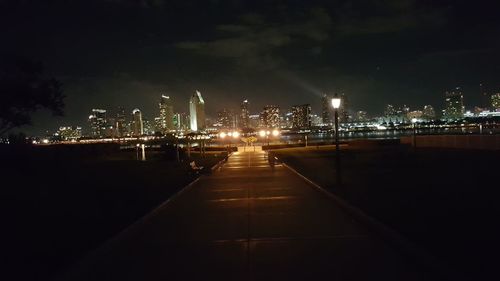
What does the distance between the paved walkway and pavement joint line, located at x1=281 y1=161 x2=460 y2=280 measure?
0.68 ft

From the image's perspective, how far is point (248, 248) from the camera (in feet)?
34.5

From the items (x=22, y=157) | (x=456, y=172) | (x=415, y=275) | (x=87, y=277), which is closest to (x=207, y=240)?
(x=87, y=277)

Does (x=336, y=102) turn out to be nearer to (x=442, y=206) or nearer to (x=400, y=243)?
(x=442, y=206)

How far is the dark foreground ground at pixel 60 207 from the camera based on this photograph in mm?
10000

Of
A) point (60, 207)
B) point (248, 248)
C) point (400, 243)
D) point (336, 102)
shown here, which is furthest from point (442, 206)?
point (60, 207)

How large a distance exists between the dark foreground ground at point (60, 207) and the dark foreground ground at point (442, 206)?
604 cm

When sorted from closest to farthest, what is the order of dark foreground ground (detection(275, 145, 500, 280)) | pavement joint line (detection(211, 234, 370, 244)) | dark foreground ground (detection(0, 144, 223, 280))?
dark foreground ground (detection(275, 145, 500, 280)) < dark foreground ground (detection(0, 144, 223, 280)) < pavement joint line (detection(211, 234, 370, 244))

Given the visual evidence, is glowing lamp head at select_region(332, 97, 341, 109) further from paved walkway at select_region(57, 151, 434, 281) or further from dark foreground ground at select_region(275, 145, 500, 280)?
paved walkway at select_region(57, 151, 434, 281)

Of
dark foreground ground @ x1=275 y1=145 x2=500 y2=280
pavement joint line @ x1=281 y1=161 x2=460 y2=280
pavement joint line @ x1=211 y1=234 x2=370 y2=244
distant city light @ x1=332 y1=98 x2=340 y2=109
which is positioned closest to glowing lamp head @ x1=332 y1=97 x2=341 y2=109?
distant city light @ x1=332 y1=98 x2=340 y2=109

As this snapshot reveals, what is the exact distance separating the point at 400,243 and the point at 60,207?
10.6 metres

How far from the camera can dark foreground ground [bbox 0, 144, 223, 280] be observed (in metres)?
10.0

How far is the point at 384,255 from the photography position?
951cm

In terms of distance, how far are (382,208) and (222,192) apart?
8.21 meters

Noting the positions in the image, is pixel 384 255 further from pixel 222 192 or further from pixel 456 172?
pixel 456 172
